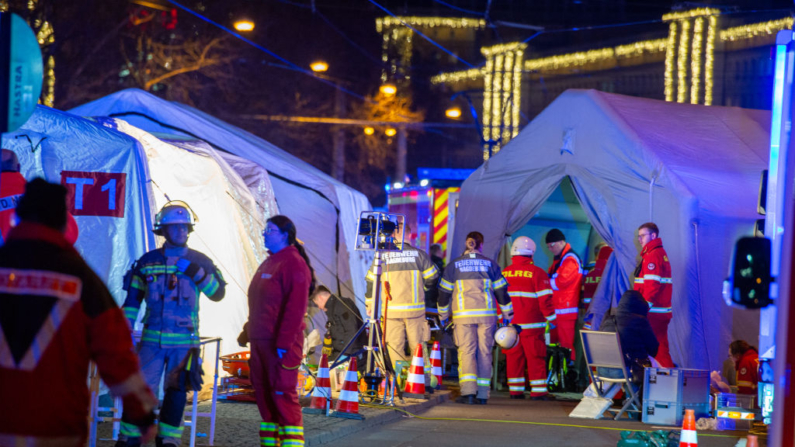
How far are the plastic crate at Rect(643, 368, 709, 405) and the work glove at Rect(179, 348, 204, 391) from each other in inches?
208

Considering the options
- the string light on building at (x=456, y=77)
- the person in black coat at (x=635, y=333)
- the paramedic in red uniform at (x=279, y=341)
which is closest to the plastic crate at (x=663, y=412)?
the person in black coat at (x=635, y=333)

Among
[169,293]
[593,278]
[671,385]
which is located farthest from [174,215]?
[593,278]

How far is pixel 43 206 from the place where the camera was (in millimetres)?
3926

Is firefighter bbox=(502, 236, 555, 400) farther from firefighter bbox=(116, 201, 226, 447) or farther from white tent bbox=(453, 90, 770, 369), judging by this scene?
firefighter bbox=(116, 201, 226, 447)

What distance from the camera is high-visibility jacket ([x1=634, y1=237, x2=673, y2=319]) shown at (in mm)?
11359

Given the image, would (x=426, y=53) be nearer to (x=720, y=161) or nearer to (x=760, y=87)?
(x=760, y=87)

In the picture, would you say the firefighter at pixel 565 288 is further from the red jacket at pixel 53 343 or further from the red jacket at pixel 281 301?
the red jacket at pixel 53 343

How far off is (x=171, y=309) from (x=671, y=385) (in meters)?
5.71

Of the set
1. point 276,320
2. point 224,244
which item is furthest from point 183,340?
point 224,244

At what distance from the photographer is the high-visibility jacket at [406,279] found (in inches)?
460

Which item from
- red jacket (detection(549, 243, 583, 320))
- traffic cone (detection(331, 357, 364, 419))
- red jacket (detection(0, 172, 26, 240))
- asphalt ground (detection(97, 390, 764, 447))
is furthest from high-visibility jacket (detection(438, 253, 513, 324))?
red jacket (detection(0, 172, 26, 240))

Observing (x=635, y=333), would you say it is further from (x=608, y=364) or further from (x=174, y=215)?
(x=174, y=215)

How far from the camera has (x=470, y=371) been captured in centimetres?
Answer: 1175

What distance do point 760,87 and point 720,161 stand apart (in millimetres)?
17885
